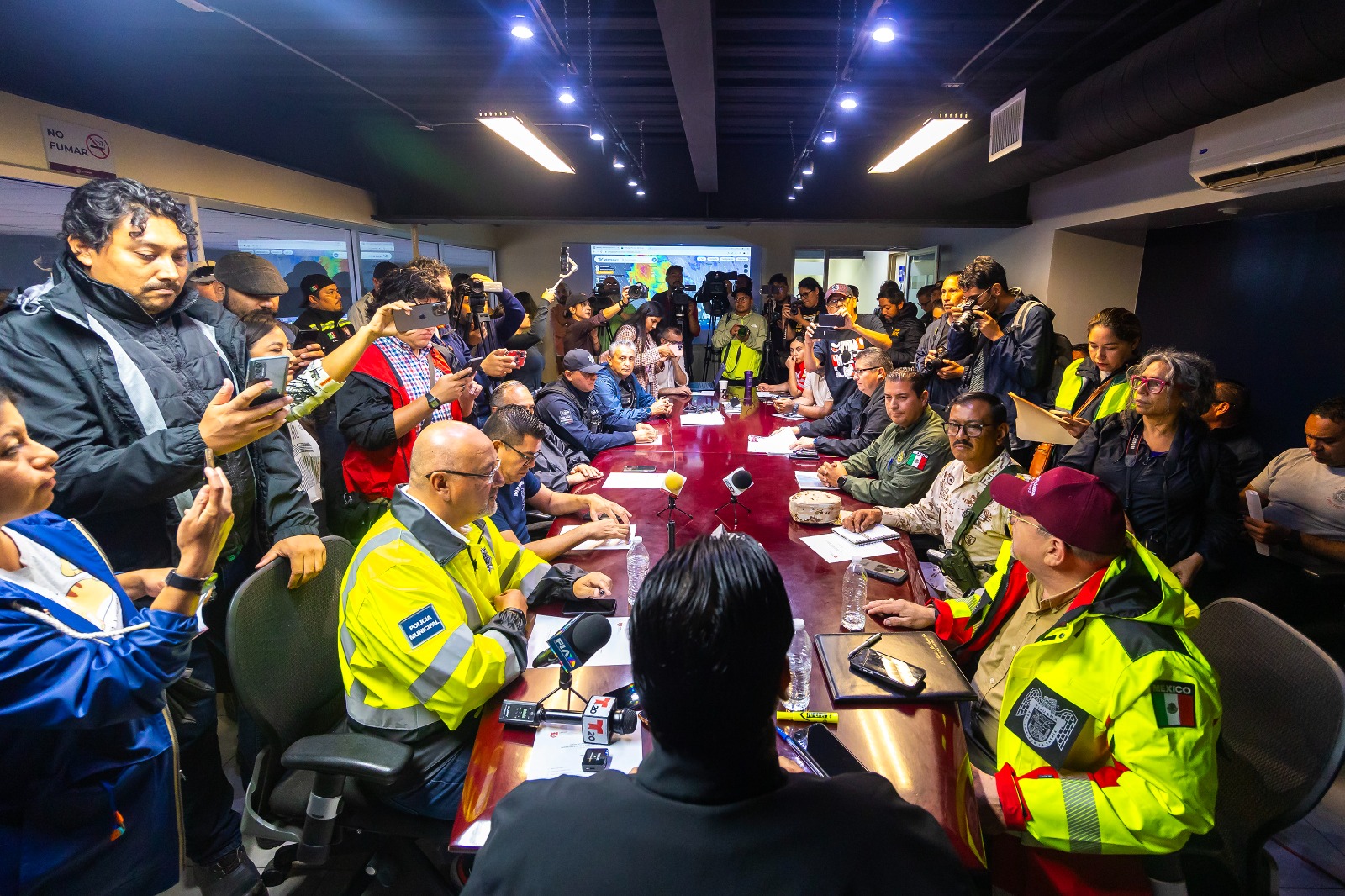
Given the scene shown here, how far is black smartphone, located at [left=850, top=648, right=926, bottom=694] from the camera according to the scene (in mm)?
1531

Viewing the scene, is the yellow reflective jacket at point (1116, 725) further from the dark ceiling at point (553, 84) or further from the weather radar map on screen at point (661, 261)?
the weather radar map on screen at point (661, 261)

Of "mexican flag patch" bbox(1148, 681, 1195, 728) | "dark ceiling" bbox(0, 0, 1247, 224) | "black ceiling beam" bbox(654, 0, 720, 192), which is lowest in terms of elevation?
"mexican flag patch" bbox(1148, 681, 1195, 728)

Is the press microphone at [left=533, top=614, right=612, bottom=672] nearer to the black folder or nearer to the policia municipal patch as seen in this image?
the black folder

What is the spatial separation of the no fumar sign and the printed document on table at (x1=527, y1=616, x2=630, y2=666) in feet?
12.5

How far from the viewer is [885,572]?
2.20m

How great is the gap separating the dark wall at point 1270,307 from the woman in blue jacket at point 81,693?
6.09m

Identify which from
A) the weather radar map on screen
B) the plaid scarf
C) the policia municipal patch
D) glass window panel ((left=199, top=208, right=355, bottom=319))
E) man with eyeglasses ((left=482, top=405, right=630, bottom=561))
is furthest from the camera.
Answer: the weather radar map on screen

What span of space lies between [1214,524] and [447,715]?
2.95 meters

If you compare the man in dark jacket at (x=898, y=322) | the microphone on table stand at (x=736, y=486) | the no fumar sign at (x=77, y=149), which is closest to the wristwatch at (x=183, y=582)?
the microphone on table stand at (x=736, y=486)

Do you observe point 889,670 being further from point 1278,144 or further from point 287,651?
point 1278,144

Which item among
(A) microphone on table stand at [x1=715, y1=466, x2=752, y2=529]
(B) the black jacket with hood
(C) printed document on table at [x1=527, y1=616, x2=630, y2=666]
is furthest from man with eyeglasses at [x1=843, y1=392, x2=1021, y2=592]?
(B) the black jacket with hood

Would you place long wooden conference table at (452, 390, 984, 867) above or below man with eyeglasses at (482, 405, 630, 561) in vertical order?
below

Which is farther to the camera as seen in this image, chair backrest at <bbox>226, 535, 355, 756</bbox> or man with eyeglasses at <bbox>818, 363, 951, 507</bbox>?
man with eyeglasses at <bbox>818, 363, 951, 507</bbox>

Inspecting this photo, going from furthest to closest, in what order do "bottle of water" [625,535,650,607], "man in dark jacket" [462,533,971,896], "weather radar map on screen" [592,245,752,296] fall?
1. "weather radar map on screen" [592,245,752,296]
2. "bottle of water" [625,535,650,607]
3. "man in dark jacket" [462,533,971,896]
